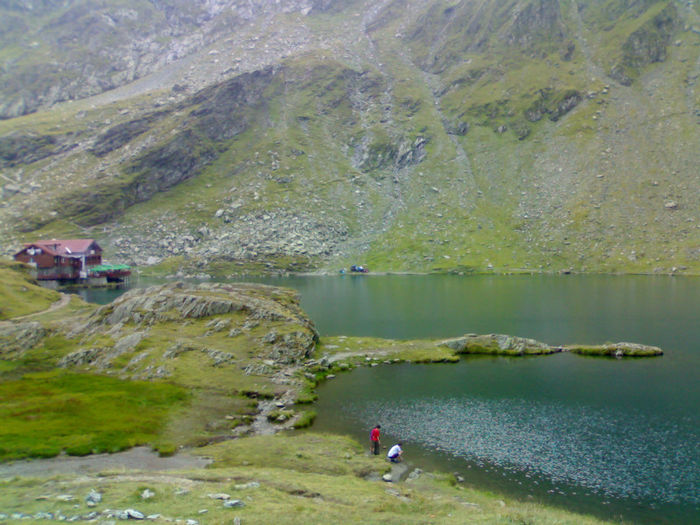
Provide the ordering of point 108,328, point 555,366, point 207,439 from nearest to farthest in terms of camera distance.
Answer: point 207,439 < point 555,366 < point 108,328

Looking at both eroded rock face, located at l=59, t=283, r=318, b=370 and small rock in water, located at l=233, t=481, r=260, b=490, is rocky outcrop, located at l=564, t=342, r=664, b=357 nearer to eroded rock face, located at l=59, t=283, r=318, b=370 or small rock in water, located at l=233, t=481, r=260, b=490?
eroded rock face, located at l=59, t=283, r=318, b=370

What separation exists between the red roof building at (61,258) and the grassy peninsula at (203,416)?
249 feet

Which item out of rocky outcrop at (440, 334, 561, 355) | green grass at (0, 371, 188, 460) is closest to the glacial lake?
rocky outcrop at (440, 334, 561, 355)

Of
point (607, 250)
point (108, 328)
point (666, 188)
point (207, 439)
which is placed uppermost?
point (666, 188)

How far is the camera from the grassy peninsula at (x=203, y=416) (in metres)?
24.9

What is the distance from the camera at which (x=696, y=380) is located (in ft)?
197

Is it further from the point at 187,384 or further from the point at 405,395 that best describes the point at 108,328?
the point at 405,395

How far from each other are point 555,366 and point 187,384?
174 feet

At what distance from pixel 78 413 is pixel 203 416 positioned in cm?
1291

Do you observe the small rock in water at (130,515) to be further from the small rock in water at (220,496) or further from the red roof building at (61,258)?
the red roof building at (61,258)

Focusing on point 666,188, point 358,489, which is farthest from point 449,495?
point 666,188

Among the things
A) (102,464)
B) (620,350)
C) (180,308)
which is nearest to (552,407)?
(620,350)

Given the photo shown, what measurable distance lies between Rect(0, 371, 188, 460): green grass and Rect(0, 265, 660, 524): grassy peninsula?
0.62 feet

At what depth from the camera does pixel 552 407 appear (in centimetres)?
5241
